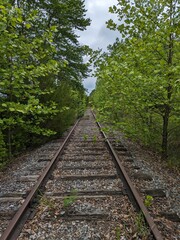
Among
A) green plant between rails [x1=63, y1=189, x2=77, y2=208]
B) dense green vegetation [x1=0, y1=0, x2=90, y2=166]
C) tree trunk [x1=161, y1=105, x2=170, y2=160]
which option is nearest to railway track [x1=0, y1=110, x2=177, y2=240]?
green plant between rails [x1=63, y1=189, x2=77, y2=208]

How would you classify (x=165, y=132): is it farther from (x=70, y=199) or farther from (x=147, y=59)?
(x=70, y=199)

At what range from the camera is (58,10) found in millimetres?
13273

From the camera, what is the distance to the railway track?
256 centimetres

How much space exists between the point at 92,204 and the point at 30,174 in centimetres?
201

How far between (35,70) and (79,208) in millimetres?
3149

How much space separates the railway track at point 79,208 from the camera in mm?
2557

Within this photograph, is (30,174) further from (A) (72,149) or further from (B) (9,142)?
(A) (72,149)

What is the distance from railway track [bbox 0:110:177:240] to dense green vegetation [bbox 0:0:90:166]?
5.20ft

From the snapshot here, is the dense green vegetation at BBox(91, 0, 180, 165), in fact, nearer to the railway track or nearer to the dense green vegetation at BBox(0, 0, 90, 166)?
the dense green vegetation at BBox(0, 0, 90, 166)

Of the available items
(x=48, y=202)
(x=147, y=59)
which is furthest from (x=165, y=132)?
(x=48, y=202)

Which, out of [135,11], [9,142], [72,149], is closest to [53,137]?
[72,149]

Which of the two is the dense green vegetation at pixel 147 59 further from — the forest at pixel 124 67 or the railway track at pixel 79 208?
the railway track at pixel 79 208

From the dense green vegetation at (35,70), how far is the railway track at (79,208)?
159 centimetres

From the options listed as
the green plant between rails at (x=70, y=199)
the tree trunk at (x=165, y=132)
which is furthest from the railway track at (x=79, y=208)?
the tree trunk at (x=165, y=132)
